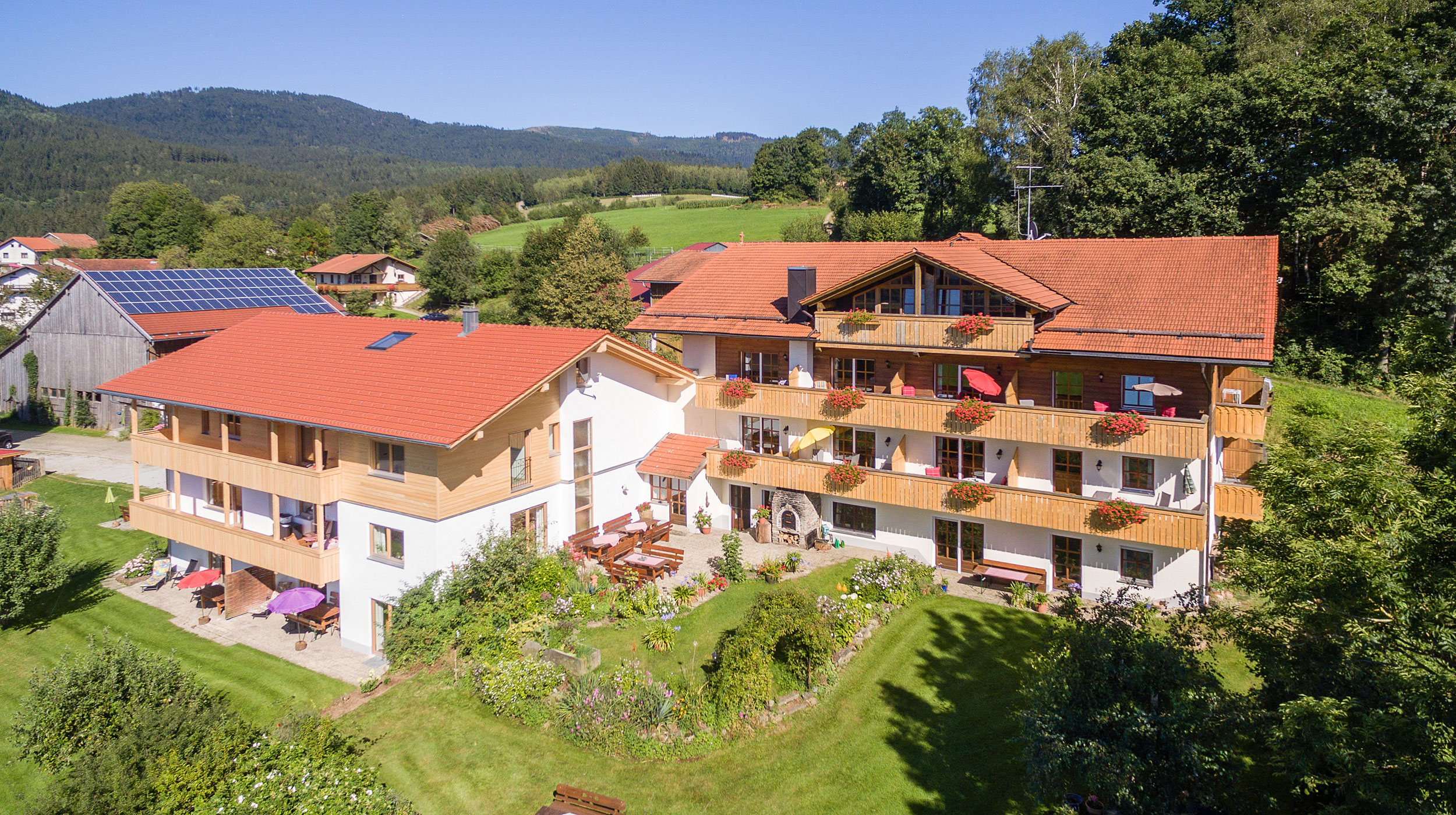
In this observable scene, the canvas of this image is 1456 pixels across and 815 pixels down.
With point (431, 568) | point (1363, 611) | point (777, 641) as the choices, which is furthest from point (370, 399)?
point (1363, 611)

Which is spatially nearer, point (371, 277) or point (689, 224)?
point (371, 277)

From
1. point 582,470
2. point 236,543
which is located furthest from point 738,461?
point 236,543

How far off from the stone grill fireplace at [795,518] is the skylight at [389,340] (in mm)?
12954

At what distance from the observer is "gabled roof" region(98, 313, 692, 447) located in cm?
2164

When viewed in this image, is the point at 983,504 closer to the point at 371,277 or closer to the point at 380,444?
the point at 380,444

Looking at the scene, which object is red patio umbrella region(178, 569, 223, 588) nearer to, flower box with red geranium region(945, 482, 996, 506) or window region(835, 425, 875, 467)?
window region(835, 425, 875, 467)

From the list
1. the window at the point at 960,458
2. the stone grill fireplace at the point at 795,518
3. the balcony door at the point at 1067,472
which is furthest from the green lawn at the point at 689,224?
the balcony door at the point at 1067,472

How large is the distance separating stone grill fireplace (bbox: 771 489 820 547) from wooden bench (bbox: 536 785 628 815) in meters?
13.1

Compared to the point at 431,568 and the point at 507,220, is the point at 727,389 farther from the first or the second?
the point at 507,220

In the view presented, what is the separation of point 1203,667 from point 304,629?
23.2m

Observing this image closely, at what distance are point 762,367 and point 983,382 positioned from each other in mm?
7817

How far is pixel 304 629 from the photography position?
24594 millimetres

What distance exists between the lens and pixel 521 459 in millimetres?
24016

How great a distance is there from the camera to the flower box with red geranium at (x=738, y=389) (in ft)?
89.3
